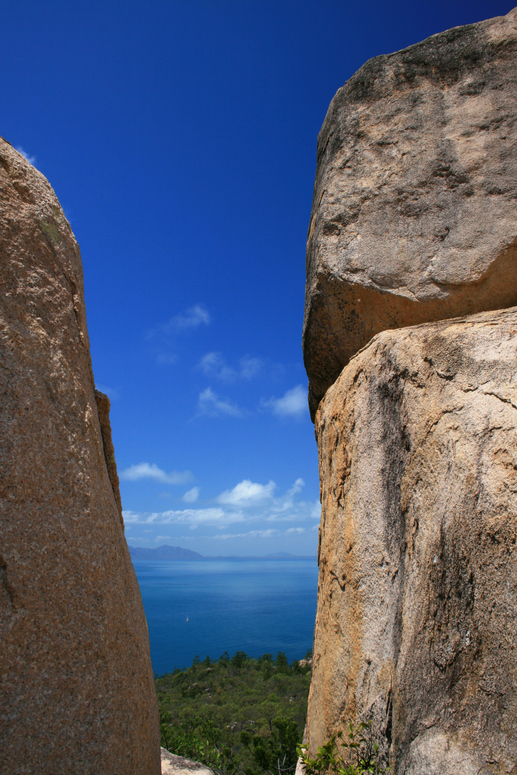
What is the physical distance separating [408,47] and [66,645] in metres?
5.65

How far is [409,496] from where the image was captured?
3076 millimetres

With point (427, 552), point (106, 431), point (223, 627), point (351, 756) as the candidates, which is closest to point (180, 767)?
point (351, 756)

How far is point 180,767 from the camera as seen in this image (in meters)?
6.16

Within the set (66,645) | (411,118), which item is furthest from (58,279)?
(411,118)

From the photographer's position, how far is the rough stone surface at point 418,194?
149 inches

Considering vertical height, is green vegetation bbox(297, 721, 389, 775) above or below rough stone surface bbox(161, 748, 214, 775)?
above

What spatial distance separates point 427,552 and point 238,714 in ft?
85.3

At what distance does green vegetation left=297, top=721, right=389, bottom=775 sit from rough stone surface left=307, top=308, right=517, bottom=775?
0.10 metres

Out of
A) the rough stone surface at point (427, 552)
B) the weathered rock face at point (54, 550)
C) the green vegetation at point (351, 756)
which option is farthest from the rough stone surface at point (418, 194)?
the green vegetation at point (351, 756)

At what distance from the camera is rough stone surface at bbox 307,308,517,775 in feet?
7.52

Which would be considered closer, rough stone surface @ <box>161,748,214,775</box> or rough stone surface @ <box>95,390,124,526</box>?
rough stone surface @ <box>95,390,124,526</box>

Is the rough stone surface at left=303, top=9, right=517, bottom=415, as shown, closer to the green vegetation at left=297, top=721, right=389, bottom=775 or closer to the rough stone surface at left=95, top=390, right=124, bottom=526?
the rough stone surface at left=95, top=390, right=124, bottom=526

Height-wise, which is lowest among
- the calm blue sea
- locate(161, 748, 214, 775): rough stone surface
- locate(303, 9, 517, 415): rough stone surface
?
the calm blue sea

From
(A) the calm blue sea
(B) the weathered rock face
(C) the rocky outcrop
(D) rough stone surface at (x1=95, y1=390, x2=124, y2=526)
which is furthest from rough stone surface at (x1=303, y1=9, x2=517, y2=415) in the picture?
(A) the calm blue sea
